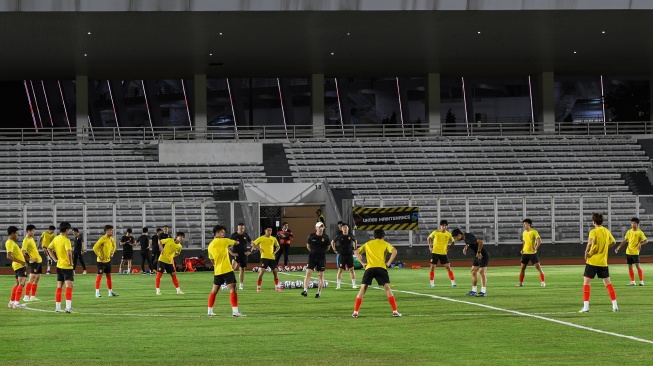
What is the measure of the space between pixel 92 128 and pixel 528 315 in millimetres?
45426

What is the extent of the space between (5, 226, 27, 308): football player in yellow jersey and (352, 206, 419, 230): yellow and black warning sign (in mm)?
23821

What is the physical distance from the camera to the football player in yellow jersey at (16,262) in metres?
25.9

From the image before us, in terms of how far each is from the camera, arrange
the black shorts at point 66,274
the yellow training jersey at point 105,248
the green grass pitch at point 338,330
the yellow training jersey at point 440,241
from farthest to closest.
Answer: the yellow training jersey at point 440,241 < the yellow training jersey at point 105,248 < the black shorts at point 66,274 < the green grass pitch at point 338,330

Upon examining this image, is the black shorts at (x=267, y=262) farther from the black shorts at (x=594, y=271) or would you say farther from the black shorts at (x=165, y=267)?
the black shorts at (x=594, y=271)

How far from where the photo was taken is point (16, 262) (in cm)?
2647

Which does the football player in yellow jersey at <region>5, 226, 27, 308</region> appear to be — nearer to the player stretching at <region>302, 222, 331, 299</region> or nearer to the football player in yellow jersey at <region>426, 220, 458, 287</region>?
the player stretching at <region>302, 222, 331, 299</region>

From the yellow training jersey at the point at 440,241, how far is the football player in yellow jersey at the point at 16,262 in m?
12.1

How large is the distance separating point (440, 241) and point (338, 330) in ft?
45.8

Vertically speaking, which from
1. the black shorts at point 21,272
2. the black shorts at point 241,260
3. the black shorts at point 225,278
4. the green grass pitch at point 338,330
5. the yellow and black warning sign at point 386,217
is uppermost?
the yellow and black warning sign at point 386,217

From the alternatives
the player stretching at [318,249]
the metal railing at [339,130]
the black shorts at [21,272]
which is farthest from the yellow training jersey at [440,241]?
the metal railing at [339,130]

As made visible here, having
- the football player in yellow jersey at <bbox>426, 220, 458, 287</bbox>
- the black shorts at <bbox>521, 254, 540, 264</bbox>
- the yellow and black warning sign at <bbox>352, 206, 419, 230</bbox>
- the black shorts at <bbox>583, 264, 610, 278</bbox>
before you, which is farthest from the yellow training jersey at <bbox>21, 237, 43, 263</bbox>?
the yellow and black warning sign at <bbox>352, 206, 419, 230</bbox>

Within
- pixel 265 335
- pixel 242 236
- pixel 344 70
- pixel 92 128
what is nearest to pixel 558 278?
pixel 242 236

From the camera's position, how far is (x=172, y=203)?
49031 mm

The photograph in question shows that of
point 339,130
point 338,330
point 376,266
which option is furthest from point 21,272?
point 339,130
